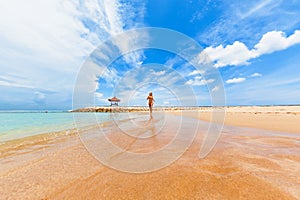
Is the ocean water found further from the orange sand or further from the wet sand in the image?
the orange sand

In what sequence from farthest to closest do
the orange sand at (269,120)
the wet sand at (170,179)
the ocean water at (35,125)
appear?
the ocean water at (35,125) → the orange sand at (269,120) → the wet sand at (170,179)

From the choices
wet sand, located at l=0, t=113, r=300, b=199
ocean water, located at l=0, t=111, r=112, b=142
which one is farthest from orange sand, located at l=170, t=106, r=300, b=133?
ocean water, located at l=0, t=111, r=112, b=142

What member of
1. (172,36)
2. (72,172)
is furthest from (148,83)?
(72,172)

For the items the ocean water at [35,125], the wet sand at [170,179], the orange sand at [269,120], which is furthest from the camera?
the ocean water at [35,125]

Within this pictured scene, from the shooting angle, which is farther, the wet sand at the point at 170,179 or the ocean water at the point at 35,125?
the ocean water at the point at 35,125

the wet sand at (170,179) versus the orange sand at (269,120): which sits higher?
the orange sand at (269,120)

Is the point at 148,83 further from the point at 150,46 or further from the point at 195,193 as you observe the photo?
the point at 195,193

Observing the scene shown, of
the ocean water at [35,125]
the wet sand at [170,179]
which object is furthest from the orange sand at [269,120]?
the ocean water at [35,125]

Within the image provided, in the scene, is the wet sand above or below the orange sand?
below

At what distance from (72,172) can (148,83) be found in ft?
62.8

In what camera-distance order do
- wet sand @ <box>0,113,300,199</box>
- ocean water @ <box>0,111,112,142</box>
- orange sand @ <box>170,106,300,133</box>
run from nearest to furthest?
wet sand @ <box>0,113,300,199</box>
orange sand @ <box>170,106,300,133</box>
ocean water @ <box>0,111,112,142</box>

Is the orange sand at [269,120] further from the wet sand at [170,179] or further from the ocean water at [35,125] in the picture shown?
the ocean water at [35,125]

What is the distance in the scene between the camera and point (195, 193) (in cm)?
187

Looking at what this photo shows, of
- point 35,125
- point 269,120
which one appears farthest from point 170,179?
point 35,125
